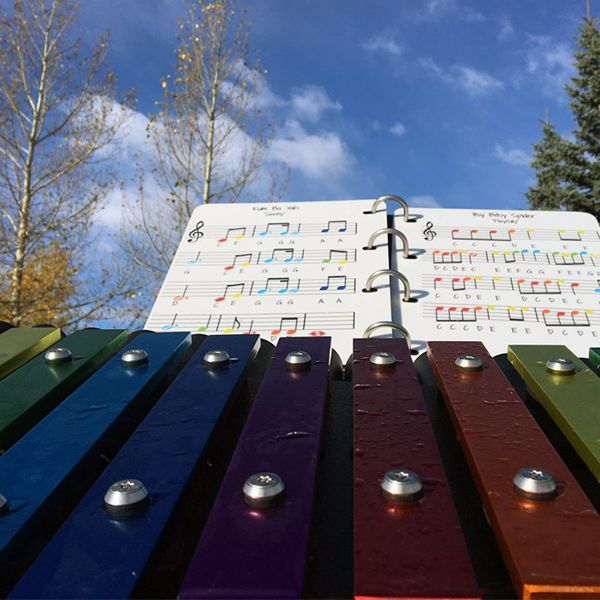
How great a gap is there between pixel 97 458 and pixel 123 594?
1.18 ft

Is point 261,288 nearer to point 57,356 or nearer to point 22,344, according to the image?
point 22,344

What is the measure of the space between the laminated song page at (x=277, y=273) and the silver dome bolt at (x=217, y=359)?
89cm

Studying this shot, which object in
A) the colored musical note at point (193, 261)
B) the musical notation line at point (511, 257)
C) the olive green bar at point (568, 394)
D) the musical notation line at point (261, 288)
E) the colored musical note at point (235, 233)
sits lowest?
the olive green bar at point (568, 394)

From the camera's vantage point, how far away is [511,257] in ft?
8.98

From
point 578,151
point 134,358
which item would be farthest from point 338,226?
point 578,151

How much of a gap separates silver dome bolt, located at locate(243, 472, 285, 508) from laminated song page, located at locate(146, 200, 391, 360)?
1.34 meters

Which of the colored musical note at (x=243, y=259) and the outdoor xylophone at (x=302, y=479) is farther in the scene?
the colored musical note at (x=243, y=259)

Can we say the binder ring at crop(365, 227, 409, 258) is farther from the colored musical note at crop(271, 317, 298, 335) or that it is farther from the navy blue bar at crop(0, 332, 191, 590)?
the navy blue bar at crop(0, 332, 191, 590)

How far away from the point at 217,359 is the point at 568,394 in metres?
0.61

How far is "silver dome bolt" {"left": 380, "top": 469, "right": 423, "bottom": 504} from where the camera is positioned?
76cm

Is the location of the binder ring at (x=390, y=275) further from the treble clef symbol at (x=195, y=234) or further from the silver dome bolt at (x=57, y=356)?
the silver dome bolt at (x=57, y=356)

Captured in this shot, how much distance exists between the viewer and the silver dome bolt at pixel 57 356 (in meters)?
1.34

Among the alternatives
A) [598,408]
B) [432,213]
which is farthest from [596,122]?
[598,408]

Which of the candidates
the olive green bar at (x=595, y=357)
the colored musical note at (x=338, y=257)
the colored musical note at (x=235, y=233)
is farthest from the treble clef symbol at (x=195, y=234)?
the olive green bar at (x=595, y=357)
